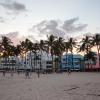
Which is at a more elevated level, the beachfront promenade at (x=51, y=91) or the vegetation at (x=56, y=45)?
the vegetation at (x=56, y=45)

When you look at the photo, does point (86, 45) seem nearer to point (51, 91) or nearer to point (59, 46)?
point (59, 46)

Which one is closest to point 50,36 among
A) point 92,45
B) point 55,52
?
point 55,52

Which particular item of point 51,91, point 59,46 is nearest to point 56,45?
point 59,46

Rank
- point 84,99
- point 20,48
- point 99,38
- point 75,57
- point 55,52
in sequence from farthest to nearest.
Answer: point 75,57
point 20,48
point 55,52
point 99,38
point 84,99

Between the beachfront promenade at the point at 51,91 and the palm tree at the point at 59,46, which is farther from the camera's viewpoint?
the palm tree at the point at 59,46

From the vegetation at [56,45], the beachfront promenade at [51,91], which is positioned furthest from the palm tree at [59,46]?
the beachfront promenade at [51,91]

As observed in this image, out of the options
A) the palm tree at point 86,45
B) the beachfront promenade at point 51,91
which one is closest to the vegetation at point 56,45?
the palm tree at point 86,45

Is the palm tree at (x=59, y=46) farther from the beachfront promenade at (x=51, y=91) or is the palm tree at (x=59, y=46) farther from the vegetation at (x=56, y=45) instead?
the beachfront promenade at (x=51, y=91)

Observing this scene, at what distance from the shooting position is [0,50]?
102438 mm

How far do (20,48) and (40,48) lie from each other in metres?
11.1

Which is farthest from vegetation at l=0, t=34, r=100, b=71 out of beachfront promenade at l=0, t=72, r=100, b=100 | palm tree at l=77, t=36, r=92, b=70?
beachfront promenade at l=0, t=72, r=100, b=100

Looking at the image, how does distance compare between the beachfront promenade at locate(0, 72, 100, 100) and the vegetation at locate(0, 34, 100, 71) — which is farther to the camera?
the vegetation at locate(0, 34, 100, 71)

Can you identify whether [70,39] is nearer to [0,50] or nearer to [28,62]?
[0,50]

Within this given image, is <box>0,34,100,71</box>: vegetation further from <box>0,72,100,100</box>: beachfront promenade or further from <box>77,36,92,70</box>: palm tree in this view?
<box>0,72,100,100</box>: beachfront promenade
